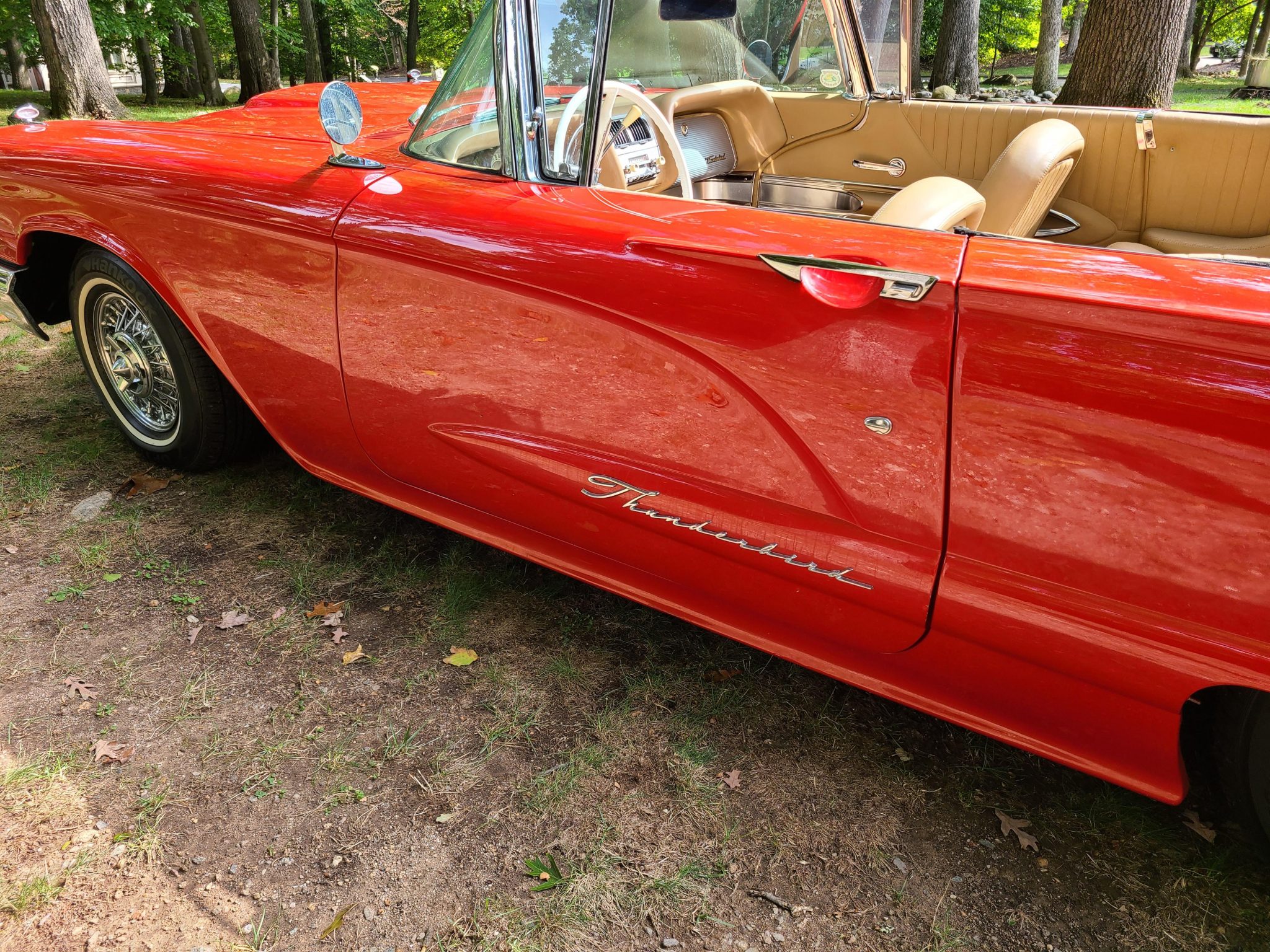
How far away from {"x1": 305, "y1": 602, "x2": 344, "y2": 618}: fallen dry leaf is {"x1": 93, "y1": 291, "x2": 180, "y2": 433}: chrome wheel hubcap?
92 centimetres

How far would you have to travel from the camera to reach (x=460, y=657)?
2.40 m

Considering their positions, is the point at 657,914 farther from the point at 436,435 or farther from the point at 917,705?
the point at 436,435

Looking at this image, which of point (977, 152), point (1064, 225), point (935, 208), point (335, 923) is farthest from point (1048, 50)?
point (335, 923)

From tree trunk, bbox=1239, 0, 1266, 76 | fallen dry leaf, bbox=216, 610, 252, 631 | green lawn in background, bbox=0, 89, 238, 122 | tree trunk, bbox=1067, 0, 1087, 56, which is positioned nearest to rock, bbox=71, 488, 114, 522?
fallen dry leaf, bbox=216, 610, 252, 631

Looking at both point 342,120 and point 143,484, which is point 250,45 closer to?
point 143,484

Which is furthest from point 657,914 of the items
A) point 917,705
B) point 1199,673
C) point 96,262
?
point 96,262

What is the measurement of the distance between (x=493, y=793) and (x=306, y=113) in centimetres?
255

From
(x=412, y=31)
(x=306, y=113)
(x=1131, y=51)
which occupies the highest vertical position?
(x=412, y=31)

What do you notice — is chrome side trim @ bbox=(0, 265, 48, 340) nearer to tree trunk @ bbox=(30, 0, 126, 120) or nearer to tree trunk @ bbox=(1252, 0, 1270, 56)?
tree trunk @ bbox=(30, 0, 126, 120)

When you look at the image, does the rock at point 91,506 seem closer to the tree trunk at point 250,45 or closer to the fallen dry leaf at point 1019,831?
the fallen dry leaf at point 1019,831

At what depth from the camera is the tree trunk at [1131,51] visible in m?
6.08

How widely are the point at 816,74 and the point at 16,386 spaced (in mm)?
3403

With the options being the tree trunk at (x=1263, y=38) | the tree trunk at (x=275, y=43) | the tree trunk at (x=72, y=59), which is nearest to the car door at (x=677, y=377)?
the tree trunk at (x=72, y=59)

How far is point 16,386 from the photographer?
3898 mm
